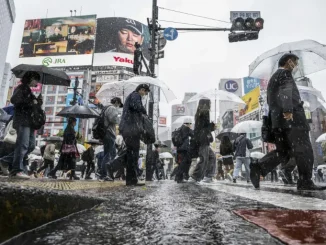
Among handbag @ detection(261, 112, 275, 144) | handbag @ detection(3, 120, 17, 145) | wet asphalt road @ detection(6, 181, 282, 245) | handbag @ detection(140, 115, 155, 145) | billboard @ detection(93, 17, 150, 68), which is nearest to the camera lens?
wet asphalt road @ detection(6, 181, 282, 245)

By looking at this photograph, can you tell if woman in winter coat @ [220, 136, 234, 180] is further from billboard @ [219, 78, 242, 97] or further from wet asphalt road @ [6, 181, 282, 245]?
billboard @ [219, 78, 242, 97]

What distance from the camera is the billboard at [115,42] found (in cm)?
5041

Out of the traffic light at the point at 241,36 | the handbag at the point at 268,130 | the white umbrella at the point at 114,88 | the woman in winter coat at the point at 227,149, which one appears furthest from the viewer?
the white umbrella at the point at 114,88

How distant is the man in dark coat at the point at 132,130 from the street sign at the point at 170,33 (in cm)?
553

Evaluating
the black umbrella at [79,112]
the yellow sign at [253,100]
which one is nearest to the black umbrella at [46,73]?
the black umbrella at [79,112]

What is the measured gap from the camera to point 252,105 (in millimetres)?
39625

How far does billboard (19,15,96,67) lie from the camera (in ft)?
167

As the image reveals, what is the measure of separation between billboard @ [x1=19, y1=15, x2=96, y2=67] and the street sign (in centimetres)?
4336

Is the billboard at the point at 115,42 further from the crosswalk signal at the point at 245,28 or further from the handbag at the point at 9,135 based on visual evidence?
the handbag at the point at 9,135

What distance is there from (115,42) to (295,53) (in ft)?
154

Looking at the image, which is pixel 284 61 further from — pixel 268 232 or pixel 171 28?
pixel 171 28

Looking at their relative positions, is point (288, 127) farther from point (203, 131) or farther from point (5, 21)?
point (5, 21)

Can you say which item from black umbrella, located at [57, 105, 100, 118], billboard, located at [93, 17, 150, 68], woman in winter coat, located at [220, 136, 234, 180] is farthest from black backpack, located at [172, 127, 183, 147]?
billboard, located at [93, 17, 150, 68]

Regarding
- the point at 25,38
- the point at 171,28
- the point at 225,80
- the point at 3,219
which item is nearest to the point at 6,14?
the point at 25,38
